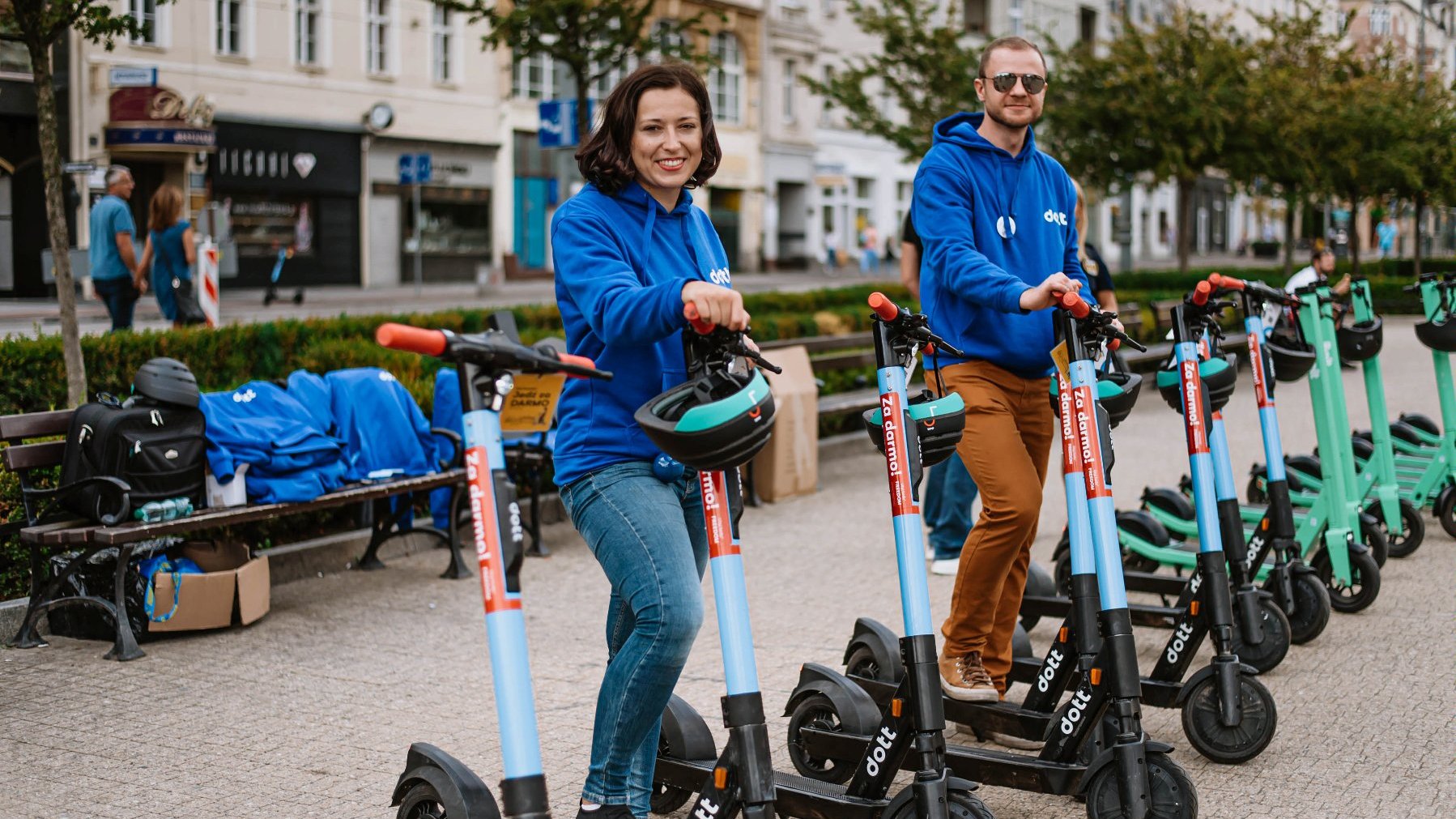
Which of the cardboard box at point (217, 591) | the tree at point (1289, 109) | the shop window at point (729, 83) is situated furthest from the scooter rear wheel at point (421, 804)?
the shop window at point (729, 83)

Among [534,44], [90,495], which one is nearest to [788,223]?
[534,44]

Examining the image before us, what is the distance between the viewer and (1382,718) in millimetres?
5391

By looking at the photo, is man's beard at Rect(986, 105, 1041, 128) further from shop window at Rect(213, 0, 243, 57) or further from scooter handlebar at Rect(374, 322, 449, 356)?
shop window at Rect(213, 0, 243, 57)

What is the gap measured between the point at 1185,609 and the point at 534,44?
1245 cm

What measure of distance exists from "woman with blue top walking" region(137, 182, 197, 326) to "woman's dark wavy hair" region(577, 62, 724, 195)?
10.7 meters

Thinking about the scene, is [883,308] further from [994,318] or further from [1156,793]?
[1156,793]

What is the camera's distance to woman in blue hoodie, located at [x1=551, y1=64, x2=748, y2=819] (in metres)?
3.55

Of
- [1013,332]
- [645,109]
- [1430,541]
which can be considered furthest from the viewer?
[1430,541]

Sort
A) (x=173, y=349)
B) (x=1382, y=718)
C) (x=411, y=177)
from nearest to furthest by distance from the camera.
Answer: (x=1382, y=718)
(x=173, y=349)
(x=411, y=177)

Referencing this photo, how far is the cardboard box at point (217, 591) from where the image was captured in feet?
21.5

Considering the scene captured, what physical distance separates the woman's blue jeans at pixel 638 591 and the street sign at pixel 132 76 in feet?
83.8

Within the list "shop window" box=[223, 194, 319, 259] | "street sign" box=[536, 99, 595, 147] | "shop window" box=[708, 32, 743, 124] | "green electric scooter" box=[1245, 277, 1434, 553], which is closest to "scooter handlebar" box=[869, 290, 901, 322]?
"green electric scooter" box=[1245, 277, 1434, 553]

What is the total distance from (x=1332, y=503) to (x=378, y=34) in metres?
30.6

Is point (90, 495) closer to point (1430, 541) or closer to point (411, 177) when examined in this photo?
point (1430, 541)
